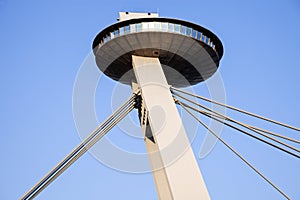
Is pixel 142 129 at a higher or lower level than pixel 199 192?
higher

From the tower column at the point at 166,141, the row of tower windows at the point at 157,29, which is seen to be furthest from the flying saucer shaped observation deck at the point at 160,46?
the tower column at the point at 166,141

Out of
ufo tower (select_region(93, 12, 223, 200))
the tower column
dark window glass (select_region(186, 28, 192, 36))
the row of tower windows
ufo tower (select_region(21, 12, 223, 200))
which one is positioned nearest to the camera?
the tower column

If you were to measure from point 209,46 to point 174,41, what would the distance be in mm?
2047

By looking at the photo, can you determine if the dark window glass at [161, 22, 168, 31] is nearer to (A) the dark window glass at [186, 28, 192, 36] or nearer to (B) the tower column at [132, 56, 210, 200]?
(A) the dark window glass at [186, 28, 192, 36]

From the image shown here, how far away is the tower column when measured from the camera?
13109mm

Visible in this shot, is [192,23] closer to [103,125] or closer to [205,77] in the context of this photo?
[205,77]

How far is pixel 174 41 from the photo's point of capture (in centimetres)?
1941

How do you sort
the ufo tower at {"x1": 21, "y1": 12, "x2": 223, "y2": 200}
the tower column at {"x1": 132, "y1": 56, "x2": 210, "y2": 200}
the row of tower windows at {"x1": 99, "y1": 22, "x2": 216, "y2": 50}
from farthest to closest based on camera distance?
the row of tower windows at {"x1": 99, "y1": 22, "x2": 216, "y2": 50}
the ufo tower at {"x1": 21, "y1": 12, "x2": 223, "y2": 200}
the tower column at {"x1": 132, "y1": 56, "x2": 210, "y2": 200}

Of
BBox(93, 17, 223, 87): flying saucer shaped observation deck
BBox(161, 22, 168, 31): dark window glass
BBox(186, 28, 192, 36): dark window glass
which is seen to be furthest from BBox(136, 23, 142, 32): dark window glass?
BBox(186, 28, 192, 36): dark window glass

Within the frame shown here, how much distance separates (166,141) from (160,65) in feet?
18.8

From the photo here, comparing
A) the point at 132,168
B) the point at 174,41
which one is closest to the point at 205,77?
the point at 174,41

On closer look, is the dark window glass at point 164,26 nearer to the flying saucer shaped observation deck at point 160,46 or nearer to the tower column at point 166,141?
the flying saucer shaped observation deck at point 160,46

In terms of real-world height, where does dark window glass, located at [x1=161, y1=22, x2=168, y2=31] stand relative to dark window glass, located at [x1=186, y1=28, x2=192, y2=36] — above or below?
above

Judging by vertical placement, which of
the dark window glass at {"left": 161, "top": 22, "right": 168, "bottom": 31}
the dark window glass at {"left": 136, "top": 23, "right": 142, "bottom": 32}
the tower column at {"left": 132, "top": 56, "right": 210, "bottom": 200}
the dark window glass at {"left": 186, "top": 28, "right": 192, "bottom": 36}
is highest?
the dark window glass at {"left": 136, "top": 23, "right": 142, "bottom": 32}
